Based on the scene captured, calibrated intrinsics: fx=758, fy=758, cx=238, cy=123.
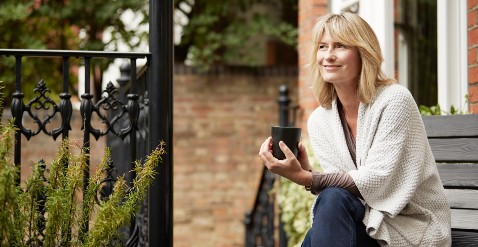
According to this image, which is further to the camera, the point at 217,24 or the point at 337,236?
the point at 217,24

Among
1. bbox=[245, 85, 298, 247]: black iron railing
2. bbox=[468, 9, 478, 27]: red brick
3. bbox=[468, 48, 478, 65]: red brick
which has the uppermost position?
bbox=[468, 9, 478, 27]: red brick

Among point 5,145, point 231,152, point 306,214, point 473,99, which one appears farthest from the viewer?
point 231,152

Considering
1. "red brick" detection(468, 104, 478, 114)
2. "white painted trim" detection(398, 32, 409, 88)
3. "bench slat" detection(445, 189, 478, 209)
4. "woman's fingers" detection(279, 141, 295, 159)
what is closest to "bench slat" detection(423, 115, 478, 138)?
"bench slat" detection(445, 189, 478, 209)

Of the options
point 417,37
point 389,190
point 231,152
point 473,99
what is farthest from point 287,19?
point 389,190

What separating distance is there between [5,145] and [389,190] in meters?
1.23

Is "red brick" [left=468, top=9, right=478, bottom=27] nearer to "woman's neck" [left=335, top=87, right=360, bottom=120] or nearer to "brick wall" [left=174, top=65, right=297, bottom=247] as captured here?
"woman's neck" [left=335, top=87, right=360, bottom=120]

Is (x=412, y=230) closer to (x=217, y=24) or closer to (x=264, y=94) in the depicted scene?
(x=264, y=94)

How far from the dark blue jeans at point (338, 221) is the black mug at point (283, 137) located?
0.63 feet

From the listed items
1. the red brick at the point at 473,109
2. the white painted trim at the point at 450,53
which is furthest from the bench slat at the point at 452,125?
the white painted trim at the point at 450,53

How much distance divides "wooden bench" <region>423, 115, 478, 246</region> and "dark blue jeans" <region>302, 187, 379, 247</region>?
477mm

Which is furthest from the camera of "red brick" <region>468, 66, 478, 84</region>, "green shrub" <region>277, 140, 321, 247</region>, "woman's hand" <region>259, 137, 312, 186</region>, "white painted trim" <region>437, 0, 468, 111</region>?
"green shrub" <region>277, 140, 321, 247</region>

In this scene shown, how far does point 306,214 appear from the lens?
493cm

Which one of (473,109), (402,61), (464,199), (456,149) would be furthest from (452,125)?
(402,61)

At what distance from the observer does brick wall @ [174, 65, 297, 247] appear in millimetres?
8078
